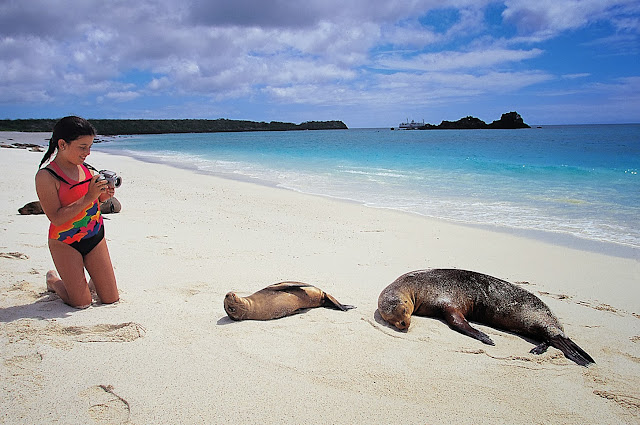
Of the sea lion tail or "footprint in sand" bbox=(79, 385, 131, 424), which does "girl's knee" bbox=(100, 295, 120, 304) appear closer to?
"footprint in sand" bbox=(79, 385, 131, 424)

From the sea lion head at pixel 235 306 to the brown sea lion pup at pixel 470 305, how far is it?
1.24 metres

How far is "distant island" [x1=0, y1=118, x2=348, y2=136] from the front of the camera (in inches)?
3162

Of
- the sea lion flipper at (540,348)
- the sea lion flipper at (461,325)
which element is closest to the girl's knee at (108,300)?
the sea lion flipper at (461,325)

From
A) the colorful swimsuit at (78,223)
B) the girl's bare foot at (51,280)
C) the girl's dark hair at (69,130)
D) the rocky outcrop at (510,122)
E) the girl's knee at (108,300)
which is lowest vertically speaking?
the girl's knee at (108,300)

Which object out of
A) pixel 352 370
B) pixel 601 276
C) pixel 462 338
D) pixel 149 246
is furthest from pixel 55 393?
pixel 601 276

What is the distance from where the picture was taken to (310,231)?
765 cm

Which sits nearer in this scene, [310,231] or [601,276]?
[601,276]

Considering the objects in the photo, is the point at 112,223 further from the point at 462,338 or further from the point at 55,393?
the point at 462,338

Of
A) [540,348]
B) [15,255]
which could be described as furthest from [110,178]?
[540,348]

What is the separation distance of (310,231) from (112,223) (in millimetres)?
3359

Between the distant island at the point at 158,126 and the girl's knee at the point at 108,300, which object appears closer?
the girl's knee at the point at 108,300

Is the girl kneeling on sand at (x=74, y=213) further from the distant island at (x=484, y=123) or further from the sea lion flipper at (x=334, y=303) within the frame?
the distant island at (x=484, y=123)

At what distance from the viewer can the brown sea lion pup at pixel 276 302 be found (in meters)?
3.77

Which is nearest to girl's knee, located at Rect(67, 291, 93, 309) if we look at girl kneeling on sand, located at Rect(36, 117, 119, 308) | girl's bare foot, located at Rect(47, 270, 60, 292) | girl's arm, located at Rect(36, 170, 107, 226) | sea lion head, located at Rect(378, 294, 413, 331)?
girl kneeling on sand, located at Rect(36, 117, 119, 308)
